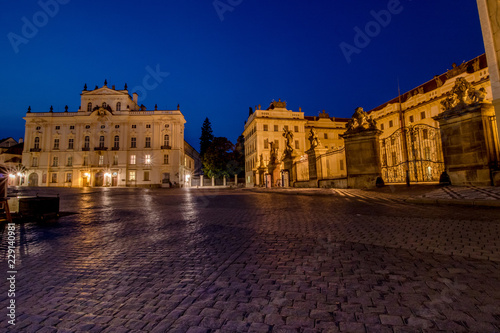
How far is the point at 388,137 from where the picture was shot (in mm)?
13875

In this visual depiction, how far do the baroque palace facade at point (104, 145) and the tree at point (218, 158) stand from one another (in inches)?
264

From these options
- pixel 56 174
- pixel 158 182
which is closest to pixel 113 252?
pixel 158 182

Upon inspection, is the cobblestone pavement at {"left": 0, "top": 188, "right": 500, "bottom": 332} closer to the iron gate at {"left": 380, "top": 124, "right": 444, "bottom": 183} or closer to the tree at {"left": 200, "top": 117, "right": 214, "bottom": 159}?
the iron gate at {"left": 380, "top": 124, "right": 444, "bottom": 183}

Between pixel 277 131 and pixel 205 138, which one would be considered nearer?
pixel 277 131

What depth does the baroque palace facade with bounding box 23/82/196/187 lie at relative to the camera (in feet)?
175

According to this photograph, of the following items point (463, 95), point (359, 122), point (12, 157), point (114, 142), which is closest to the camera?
point (463, 95)

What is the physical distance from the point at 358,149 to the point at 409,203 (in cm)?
562

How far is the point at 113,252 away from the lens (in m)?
3.71

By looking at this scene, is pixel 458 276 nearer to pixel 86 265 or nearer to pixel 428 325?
pixel 428 325

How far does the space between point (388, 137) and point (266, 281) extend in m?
14.2

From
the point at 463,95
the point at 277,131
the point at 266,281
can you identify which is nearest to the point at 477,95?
the point at 463,95

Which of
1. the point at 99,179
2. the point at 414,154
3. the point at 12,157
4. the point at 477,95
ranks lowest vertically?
the point at 414,154

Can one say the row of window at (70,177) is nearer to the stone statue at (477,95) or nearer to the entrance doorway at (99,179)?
the entrance doorway at (99,179)

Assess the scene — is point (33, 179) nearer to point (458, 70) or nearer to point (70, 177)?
point (70, 177)
